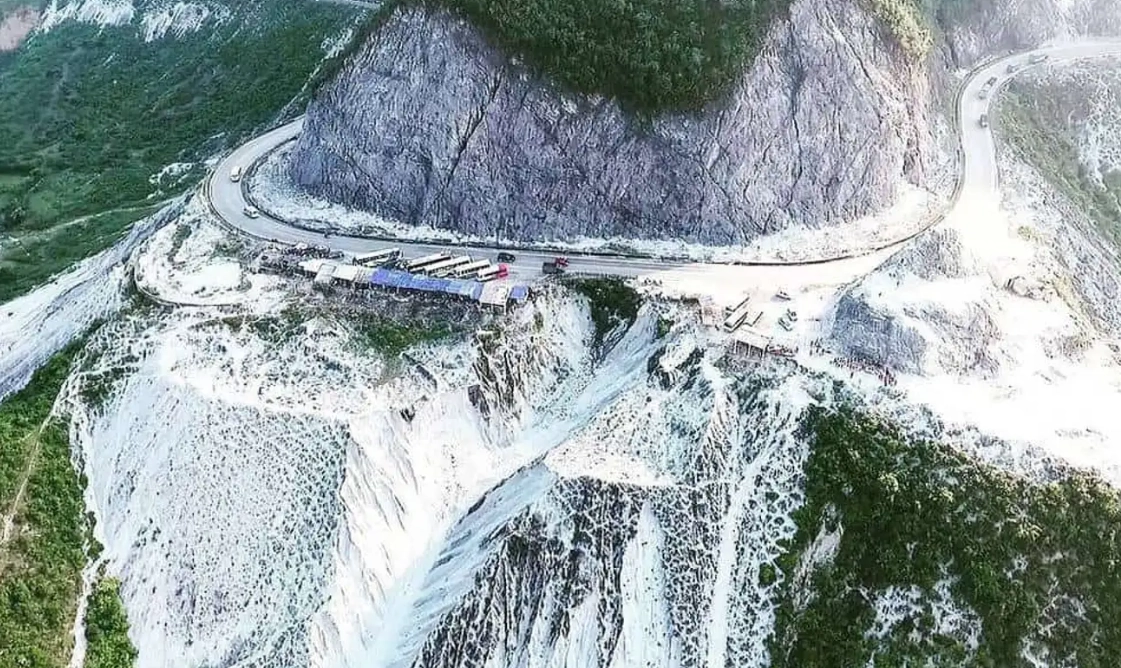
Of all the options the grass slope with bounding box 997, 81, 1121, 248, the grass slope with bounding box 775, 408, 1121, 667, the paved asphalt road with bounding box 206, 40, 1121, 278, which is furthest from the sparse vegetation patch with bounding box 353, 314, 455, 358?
the grass slope with bounding box 997, 81, 1121, 248

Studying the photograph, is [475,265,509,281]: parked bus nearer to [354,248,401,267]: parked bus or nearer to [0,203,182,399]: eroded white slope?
[354,248,401,267]: parked bus

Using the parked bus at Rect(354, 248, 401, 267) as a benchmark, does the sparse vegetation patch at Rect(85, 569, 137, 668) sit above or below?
below

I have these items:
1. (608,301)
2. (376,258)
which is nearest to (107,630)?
(376,258)

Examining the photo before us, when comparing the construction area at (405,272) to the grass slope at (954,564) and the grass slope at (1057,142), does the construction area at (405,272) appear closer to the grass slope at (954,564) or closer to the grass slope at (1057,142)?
the grass slope at (954,564)

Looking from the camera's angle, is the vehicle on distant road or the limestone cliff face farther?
the limestone cliff face

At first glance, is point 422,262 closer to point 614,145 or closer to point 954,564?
point 614,145

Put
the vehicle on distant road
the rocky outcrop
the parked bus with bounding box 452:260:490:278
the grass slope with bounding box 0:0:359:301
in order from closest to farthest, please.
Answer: the parked bus with bounding box 452:260:490:278
the vehicle on distant road
the rocky outcrop
the grass slope with bounding box 0:0:359:301
